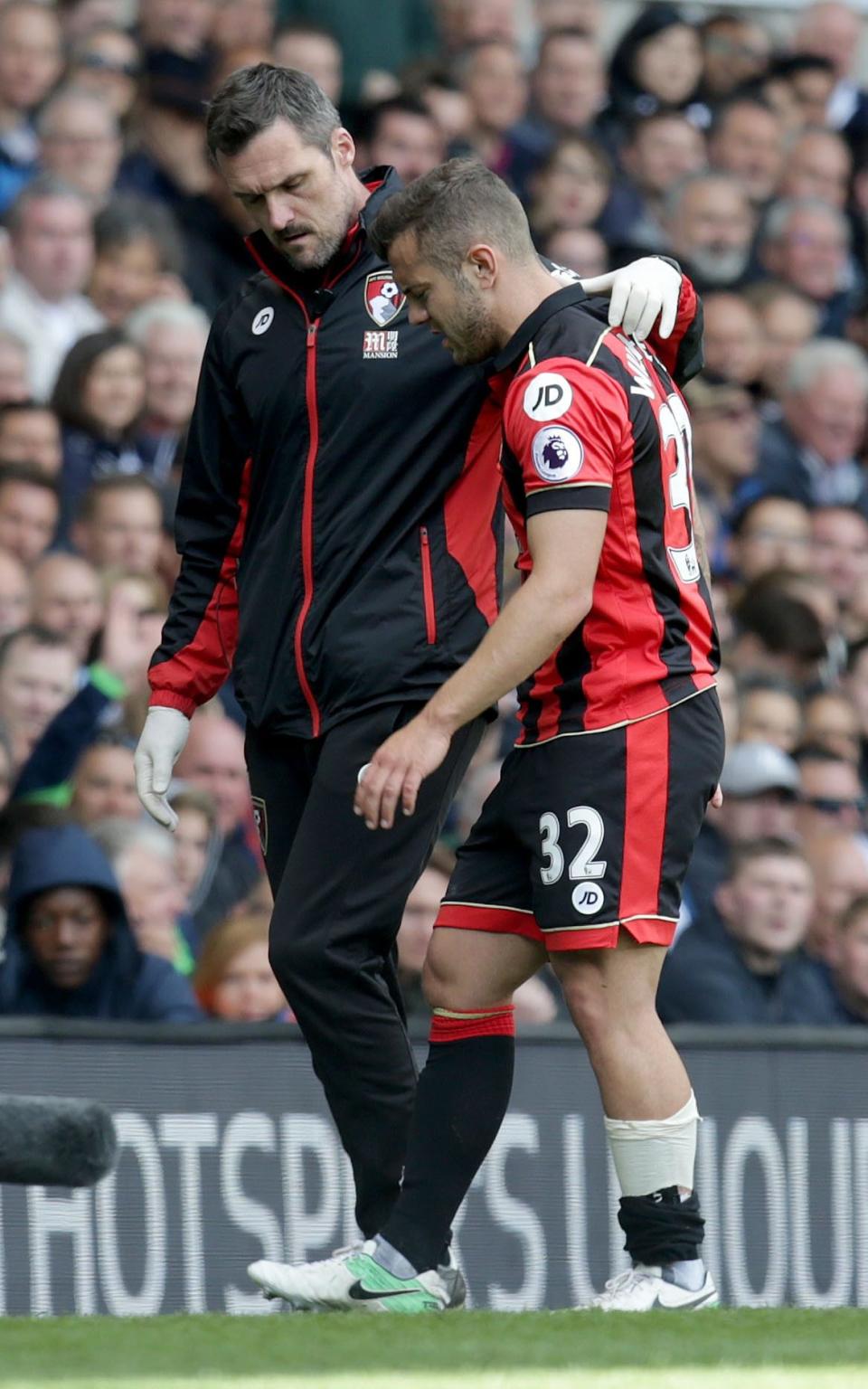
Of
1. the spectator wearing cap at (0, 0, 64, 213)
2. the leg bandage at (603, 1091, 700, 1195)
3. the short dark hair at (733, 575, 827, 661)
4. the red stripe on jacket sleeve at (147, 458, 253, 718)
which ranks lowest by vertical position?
the leg bandage at (603, 1091, 700, 1195)

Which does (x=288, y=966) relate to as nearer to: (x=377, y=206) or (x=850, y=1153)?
(x=377, y=206)

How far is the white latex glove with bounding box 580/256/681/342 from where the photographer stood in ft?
14.4

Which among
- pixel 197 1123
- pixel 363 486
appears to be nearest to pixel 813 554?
pixel 197 1123

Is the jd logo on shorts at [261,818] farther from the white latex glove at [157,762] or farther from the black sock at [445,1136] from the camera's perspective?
the black sock at [445,1136]

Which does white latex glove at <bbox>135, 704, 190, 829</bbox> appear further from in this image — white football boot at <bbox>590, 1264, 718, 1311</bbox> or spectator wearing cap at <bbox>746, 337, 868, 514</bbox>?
spectator wearing cap at <bbox>746, 337, 868, 514</bbox>

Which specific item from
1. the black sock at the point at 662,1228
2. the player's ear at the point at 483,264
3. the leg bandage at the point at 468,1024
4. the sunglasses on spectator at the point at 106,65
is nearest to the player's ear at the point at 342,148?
the player's ear at the point at 483,264

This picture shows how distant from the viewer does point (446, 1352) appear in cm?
355

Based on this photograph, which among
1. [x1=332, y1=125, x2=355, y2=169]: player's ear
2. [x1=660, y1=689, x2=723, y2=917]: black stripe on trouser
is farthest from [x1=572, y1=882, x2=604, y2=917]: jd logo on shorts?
[x1=332, y1=125, x2=355, y2=169]: player's ear

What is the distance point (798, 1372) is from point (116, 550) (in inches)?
171

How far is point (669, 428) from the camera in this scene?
431cm

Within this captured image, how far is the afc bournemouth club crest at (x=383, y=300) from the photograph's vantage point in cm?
459

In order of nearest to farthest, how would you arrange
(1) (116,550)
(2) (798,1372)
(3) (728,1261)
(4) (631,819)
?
1. (2) (798,1372)
2. (4) (631,819)
3. (3) (728,1261)
4. (1) (116,550)

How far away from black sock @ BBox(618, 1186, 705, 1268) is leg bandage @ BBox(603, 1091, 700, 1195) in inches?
0.9

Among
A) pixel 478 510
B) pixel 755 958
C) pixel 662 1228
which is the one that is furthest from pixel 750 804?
pixel 662 1228
